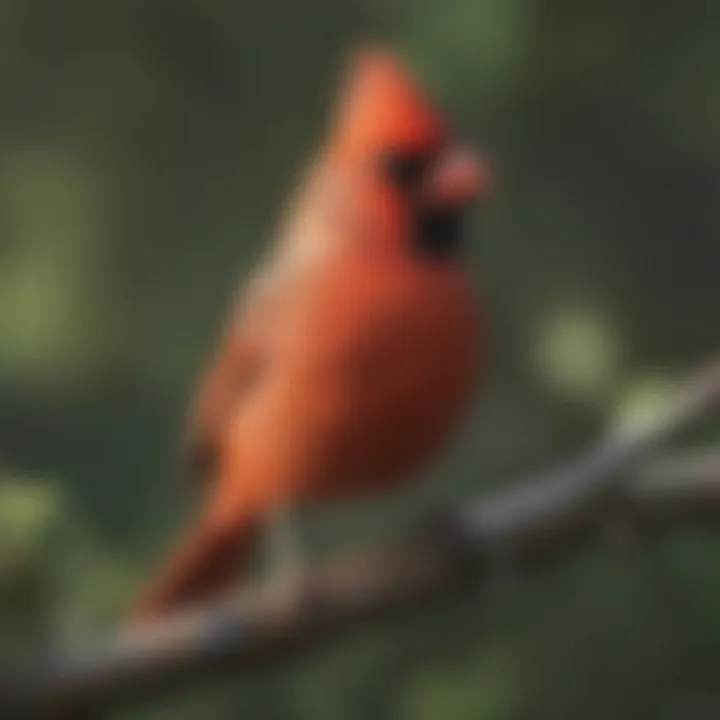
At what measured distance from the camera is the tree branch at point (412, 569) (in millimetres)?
986

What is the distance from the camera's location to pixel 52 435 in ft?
3.57

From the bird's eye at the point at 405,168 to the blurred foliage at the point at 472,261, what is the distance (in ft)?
0.33

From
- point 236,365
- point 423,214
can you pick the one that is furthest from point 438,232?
point 236,365

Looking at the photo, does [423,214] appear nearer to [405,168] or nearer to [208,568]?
[405,168]

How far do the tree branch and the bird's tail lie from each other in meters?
0.01

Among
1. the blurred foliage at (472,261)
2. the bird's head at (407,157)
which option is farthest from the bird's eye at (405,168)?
the blurred foliage at (472,261)

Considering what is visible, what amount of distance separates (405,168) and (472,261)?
0.10 metres

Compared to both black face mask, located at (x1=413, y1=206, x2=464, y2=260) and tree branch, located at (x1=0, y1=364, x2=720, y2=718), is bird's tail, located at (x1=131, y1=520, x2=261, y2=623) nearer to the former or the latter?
tree branch, located at (x1=0, y1=364, x2=720, y2=718)

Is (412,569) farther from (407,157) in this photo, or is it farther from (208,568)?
(407,157)

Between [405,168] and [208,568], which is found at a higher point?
[405,168]

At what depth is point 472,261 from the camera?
1.03 metres

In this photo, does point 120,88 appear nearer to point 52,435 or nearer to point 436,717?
point 52,435

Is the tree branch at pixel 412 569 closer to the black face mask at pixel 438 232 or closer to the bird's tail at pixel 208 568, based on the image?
the bird's tail at pixel 208 568

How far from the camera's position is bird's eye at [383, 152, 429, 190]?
3.07 ft
